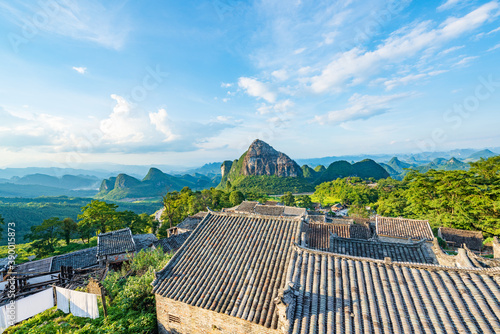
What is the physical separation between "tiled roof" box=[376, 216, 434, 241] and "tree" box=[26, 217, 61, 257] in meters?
44.2

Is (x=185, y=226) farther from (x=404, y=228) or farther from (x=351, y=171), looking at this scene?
(x=351, y=171)

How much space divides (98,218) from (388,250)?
A: 39193 millimetres

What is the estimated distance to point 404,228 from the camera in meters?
23.0

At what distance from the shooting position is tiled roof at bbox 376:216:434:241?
859 inches

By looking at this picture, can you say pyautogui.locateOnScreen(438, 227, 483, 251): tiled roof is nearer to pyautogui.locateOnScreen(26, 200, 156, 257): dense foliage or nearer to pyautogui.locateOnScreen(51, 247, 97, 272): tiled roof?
pyautogui.locateOnScreen(51, 247, 97, 272): tiled roof

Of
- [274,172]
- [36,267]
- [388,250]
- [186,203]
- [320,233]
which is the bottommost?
[36,267]

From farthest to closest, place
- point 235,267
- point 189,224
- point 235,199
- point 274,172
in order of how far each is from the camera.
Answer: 1. point 274,172
2. point 235,199
3. point 189,224
4. point 235,267

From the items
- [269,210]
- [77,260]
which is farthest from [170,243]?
[269,210]

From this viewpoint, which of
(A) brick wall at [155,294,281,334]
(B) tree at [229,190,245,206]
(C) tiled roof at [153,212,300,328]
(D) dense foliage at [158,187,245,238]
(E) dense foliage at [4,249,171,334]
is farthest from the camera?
(B) tree at [229,190,245,206]

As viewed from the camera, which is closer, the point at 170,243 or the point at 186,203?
the point at 170,243

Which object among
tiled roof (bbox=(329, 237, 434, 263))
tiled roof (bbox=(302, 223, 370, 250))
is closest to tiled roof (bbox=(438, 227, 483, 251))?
tiled roof (bbox=(302, 223, 370, 250))

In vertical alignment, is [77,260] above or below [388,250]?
below

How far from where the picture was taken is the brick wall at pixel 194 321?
685 cm

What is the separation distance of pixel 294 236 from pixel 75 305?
10.6 meters
